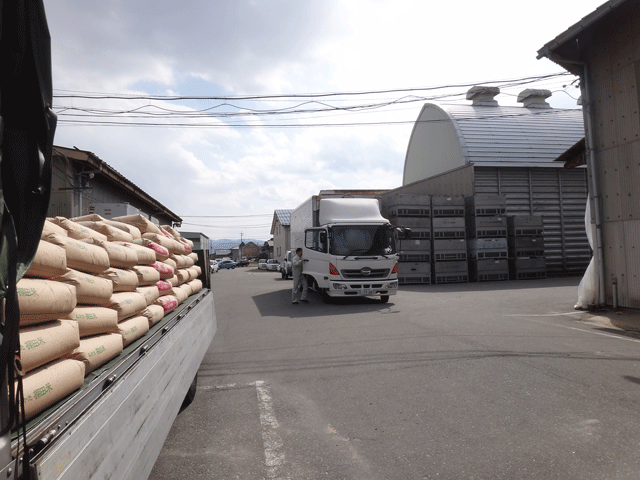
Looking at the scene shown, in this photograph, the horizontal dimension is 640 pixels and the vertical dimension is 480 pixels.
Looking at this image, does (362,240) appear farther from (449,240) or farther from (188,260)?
(449,240)

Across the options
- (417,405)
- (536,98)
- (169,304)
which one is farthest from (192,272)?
(536,98)

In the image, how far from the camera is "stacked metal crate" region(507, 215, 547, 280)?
72.8ft

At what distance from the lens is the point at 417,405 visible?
4.59 metres

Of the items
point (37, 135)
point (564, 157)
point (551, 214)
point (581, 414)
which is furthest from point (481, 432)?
point (551, 214)

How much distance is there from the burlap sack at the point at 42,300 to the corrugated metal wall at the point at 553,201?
85.0 ft

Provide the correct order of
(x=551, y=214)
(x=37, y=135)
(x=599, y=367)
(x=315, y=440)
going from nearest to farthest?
(x=37, y=135)
(x=315, y=440)
(x=599, y=367)
(x=551, y=214)

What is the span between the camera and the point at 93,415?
190 cm

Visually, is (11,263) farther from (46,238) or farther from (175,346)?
(175,346)

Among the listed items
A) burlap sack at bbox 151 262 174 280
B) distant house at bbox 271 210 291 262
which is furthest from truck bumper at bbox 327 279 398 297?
distant house at bbox 271 210 291 262

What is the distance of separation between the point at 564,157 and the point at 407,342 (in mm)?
9968

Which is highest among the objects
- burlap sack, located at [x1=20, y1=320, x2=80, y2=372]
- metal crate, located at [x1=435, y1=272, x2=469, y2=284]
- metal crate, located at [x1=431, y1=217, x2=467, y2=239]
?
metal crate, located at [x1=431, y1=217, x2=467, y2=239]

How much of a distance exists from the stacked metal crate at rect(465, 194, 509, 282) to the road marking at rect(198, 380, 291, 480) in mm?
17946

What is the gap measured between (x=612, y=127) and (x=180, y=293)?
10506 mm

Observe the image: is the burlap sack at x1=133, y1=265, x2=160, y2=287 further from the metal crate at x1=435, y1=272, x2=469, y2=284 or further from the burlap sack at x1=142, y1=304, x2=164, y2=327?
the metal crate at x1=435, y1=272, x2=469, y2=284
